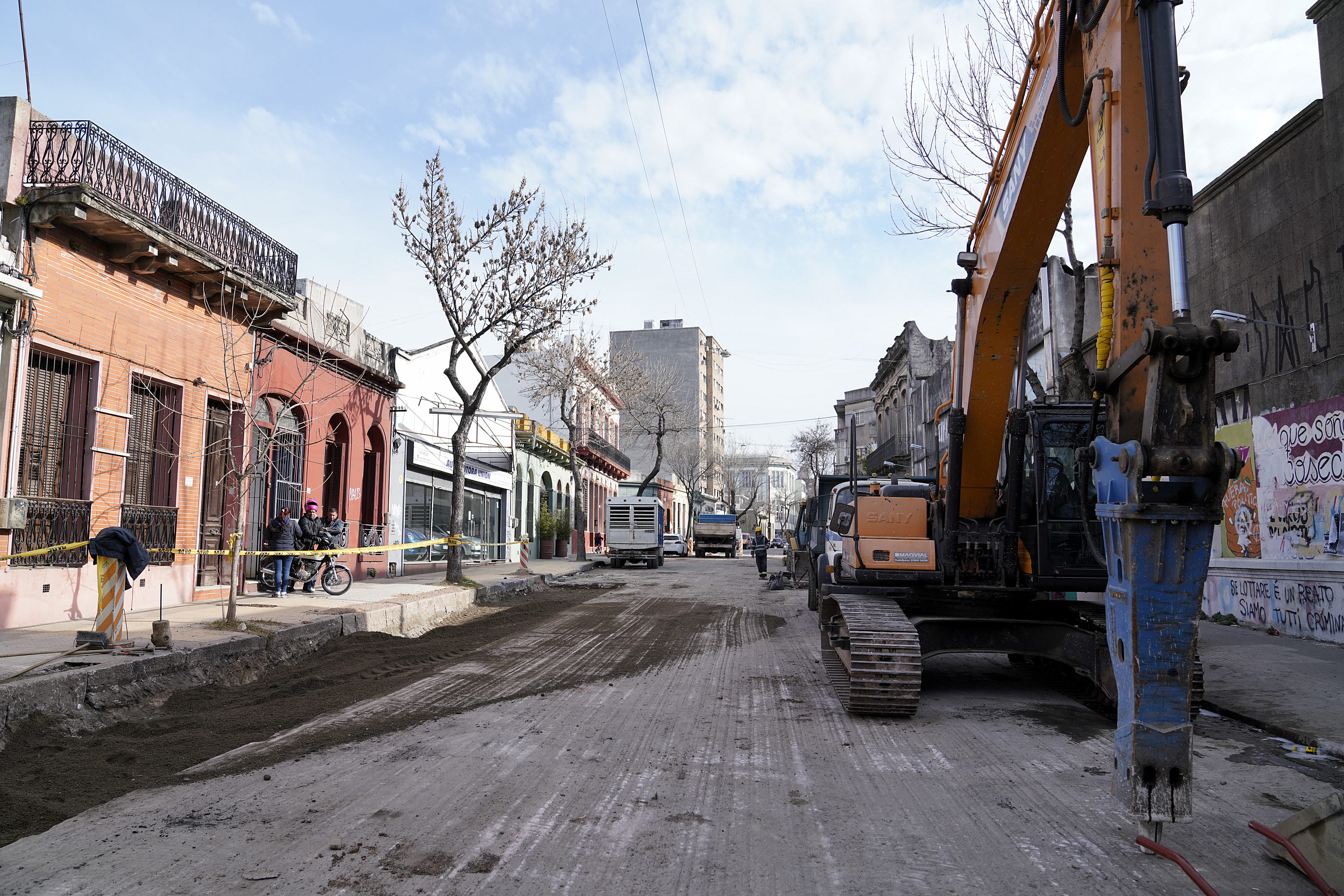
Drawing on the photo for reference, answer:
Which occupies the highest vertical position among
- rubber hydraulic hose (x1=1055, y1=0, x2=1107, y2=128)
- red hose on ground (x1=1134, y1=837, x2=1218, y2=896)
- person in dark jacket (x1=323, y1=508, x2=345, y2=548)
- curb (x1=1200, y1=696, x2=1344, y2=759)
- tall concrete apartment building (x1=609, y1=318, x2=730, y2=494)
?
tall concrete apartment building (x1=609, y1=318, x2=730, y2=494)

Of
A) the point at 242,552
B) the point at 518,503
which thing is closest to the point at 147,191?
the point at 242,552

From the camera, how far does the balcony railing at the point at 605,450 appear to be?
43.7 meters

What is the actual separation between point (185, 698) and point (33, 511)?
183 inches

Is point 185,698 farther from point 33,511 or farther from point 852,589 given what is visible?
point 852,589

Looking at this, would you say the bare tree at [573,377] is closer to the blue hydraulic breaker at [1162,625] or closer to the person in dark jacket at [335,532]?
the person in dark jacket at [335,532]

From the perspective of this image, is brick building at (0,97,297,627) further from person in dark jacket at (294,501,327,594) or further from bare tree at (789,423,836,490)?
bare tree at (789,423,836,490)

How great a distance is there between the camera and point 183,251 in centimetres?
1223

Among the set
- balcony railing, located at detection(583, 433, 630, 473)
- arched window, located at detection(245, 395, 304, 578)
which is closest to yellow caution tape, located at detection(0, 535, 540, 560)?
arched window, located at detection(245, 395, 304, 578)

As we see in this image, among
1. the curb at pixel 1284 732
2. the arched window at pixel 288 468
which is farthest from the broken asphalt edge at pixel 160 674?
the curb at pixel 1284 732

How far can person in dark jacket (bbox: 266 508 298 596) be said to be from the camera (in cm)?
1426

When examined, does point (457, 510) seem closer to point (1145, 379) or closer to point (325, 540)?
point (325, 540)

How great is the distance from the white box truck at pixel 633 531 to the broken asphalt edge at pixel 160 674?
2014 cm

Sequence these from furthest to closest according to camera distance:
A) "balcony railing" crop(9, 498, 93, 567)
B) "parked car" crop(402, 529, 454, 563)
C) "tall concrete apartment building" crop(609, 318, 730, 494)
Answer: "tall concrete apartment building" crop(609, 318, 730, 494) < "parked car" crop(402, 529, 454, 563) < "balcony railing" crop(9, 498, 93, 567)

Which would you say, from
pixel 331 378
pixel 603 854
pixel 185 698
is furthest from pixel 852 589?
pixel 331 378
